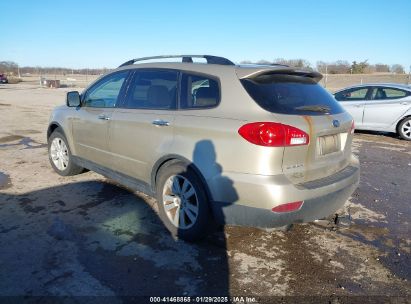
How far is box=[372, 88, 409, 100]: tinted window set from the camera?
983cm

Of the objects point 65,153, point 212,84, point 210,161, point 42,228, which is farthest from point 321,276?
point 65,153

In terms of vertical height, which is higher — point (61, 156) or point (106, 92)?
point (106, 92)

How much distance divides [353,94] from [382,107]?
3.50 ft

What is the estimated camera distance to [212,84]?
353cm

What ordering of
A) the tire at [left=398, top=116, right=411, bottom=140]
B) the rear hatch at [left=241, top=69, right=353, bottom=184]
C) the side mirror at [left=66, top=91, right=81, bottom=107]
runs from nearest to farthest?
the rear hatch at [left=241, top=69, right=353, bottom=184] → the side mirror at [left=66, top=91, right=81, bottom=107] → the tire at [left=398, top=116, right=411, bottom=140]

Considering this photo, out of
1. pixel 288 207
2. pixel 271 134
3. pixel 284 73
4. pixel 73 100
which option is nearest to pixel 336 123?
pixel 284 73

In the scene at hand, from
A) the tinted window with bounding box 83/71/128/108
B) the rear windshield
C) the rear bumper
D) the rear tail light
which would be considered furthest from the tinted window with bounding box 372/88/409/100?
the rear tail light

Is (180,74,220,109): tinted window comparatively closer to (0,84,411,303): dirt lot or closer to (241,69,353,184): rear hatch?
(241,69,353,184): rear hatch

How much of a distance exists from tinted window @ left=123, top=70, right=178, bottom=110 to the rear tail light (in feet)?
4.89

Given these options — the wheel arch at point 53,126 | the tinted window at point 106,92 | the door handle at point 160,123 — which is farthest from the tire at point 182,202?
the wheel arch at point 53,126

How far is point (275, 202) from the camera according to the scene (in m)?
3.06

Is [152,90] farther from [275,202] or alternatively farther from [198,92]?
[275,202]

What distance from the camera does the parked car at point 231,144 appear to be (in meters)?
3.11

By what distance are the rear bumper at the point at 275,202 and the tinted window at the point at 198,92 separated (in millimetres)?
855
